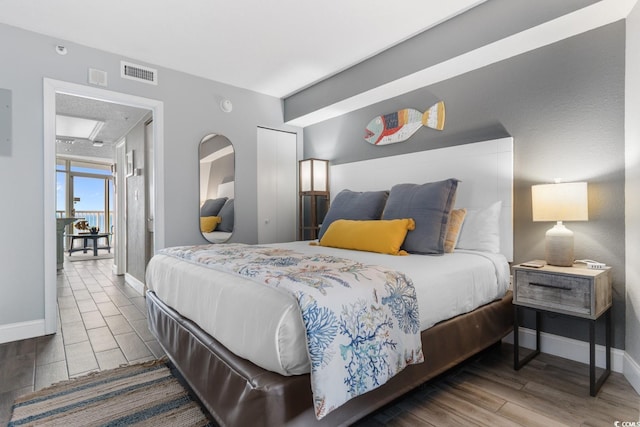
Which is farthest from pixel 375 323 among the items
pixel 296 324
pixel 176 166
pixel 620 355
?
pixel 176 166

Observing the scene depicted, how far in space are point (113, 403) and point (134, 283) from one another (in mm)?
3023

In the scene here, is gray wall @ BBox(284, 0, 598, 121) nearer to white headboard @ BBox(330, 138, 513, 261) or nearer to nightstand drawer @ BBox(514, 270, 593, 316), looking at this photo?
white headboard @ BBox(330, 138, 513, 261)

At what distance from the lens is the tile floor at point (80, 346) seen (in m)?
2.02

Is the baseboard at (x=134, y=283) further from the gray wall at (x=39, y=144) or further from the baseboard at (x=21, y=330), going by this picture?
the baseboard at (x=21, y=330)

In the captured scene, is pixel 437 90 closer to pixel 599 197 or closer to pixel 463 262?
pixel 599 197

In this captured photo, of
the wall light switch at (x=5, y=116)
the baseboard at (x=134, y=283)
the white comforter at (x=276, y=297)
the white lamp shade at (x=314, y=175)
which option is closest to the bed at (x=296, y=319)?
the white comforter at (x=276, y=297)

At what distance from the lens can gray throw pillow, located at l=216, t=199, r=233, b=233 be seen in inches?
148

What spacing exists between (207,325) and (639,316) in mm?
2332

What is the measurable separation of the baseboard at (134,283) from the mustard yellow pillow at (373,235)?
9.14 feet

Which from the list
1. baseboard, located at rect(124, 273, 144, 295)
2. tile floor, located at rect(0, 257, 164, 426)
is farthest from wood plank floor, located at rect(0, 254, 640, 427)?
baseboard, located at rect(124, 273, 144, 295)

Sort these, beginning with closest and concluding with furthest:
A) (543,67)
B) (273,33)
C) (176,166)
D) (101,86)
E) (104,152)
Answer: (543,67)
(273,33)
(101,86)
(176,166)
(104,152)

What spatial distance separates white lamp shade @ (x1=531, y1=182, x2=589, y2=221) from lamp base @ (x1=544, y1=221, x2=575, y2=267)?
110 mm

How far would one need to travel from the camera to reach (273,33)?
111 inches

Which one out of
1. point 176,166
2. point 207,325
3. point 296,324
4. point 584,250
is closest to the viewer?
point 296,324
